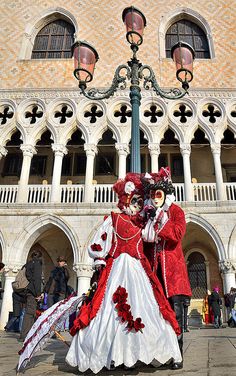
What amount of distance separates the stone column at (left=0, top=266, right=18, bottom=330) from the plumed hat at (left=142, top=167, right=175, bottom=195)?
7.22 meters

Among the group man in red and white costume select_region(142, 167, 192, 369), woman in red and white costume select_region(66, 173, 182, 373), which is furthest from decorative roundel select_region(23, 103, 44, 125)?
woman in red and white costume select_region(66, 173, 182, 373)

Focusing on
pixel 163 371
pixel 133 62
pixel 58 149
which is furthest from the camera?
pixel 58 149

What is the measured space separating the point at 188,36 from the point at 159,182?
12256 millimetres

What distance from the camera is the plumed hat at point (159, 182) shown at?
295cm

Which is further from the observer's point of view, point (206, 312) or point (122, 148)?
point (122, 148)

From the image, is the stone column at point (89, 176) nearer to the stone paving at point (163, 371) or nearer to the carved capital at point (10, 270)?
the carved capital at point (10, 270)

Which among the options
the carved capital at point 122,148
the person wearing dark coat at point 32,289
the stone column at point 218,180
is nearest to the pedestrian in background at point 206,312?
the stone column at point 218,180

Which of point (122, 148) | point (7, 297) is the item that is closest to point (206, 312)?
point (122, 148)

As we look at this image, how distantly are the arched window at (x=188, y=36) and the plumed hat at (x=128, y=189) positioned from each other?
36.4 feet

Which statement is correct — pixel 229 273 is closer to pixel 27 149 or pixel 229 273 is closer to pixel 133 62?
pixel 133 62

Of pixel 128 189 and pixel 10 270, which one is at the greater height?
pixel 10 270

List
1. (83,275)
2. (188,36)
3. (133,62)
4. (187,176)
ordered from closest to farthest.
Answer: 1. (133,62)
2. (83,275)
3. (187,176)
4. (188,36)

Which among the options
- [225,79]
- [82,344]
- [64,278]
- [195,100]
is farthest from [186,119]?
[82,344]

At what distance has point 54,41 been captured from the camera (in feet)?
44.4
